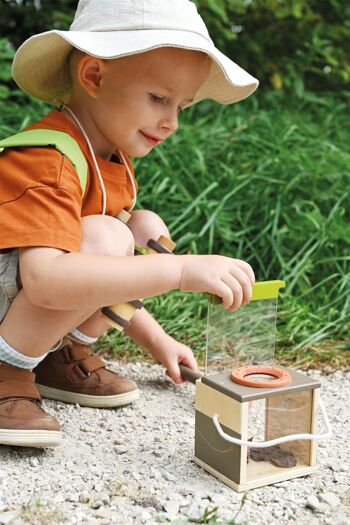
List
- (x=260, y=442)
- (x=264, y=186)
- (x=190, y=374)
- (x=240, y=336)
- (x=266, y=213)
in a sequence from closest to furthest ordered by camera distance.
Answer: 1. (x=260, y=442)
2. (x=240, y=336)
3. (x=190, y=374)
4. (x=266, y=213)
5. (x=264, y=186)

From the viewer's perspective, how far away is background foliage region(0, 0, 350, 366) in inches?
93.3

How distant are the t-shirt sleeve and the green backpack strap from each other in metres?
0.01

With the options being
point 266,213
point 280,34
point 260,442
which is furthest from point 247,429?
point 280,34

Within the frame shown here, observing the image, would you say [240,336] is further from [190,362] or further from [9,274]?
[9,274]

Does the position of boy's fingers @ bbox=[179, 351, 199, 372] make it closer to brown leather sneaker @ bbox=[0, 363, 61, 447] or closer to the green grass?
the green grass

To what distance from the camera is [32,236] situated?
144cm

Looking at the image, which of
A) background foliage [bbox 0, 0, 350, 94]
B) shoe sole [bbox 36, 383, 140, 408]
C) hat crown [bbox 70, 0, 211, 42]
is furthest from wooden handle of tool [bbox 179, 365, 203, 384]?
background foliage [bbox 0, 0, 350, 94]

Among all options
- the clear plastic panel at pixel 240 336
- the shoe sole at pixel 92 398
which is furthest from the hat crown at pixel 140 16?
the shoe sole at pixel 92 398

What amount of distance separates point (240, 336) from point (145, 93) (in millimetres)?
596

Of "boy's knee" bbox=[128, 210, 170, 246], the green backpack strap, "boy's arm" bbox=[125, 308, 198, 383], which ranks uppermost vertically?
the green backpack strap

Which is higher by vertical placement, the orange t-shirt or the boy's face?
the boy's face

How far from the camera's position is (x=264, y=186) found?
287cm

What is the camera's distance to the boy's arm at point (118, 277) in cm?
141

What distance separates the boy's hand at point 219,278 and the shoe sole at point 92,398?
1.58ft
